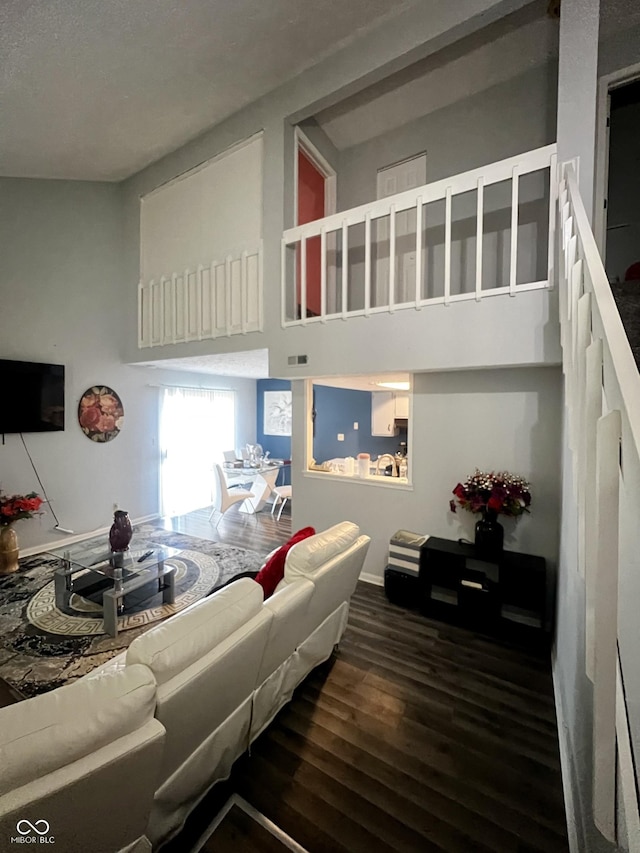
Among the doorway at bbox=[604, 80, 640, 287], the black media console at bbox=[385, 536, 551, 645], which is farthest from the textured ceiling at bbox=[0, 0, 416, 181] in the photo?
the black media console at bbox=[385, 536, 551, 645]

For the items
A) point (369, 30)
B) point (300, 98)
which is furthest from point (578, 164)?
point (300, 98)

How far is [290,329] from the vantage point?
3.39 m

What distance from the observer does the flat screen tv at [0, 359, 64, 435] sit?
3.88 metres

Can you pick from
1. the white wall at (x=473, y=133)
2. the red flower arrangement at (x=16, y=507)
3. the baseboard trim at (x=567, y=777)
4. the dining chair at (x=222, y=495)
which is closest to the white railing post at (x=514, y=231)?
the white wall at (x=473, y=133)

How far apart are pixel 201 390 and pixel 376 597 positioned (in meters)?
4.61

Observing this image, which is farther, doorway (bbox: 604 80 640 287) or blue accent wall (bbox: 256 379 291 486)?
blue accent wall (bbox: 256 379 291 486)

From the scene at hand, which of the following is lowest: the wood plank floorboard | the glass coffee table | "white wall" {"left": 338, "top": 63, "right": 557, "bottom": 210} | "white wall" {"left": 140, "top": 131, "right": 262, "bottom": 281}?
the wood plank floorboard

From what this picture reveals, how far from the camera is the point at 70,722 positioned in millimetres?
→ 885

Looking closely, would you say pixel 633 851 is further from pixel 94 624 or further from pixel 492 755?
pixel 94 624

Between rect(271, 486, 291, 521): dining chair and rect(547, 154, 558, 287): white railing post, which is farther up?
rect(547, 154, 558, 287): white railing post

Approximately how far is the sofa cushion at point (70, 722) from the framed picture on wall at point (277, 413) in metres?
6.46

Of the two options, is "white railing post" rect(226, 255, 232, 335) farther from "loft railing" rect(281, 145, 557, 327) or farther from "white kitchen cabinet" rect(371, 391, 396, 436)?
"white kitchen cabinet" rect(371, 391, 396, 436)

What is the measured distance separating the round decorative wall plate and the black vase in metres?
4.67

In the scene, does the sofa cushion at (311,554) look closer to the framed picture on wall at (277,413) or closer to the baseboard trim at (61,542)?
the baseboard trim at (61,542)
